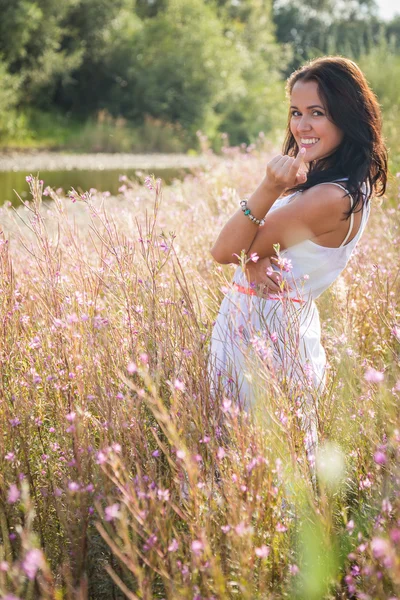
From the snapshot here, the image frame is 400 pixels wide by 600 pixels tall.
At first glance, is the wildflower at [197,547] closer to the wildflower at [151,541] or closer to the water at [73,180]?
the wildflower at [151,541]

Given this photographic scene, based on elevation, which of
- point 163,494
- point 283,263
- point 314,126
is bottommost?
point 163,494

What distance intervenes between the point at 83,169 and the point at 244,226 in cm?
1841

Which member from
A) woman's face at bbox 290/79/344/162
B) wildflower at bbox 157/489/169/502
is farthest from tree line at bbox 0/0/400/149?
wildflower at bbox 157/489/169/502

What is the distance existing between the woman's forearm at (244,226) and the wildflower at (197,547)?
3.87 ft

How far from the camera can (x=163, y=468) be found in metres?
2.49

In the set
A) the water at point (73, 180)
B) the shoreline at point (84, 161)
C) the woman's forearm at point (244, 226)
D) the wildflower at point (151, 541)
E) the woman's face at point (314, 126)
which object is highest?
the shoreline at point (84, 161)

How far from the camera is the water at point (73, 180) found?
14.2 m

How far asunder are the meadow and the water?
10.3 meters

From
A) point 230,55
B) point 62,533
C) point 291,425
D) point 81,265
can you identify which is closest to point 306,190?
point 291,425

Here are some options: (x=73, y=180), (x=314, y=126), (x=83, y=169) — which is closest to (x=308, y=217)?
(x=314, y=126)

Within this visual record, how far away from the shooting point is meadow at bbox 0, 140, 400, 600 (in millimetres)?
1801

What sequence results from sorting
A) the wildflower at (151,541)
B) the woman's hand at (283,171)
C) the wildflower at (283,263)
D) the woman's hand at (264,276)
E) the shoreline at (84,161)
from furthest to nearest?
1. the shoreline at (84,161)
2. the woman's hand at (264,276)
3. the woman's hand at (283,171)
4. the wildflower at (283,263)
5. the wildflower at (151,541)

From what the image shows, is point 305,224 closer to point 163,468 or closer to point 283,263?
point 283,263

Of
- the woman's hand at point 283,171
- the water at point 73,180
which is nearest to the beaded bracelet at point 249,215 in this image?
the woman's hand at point 283,171
